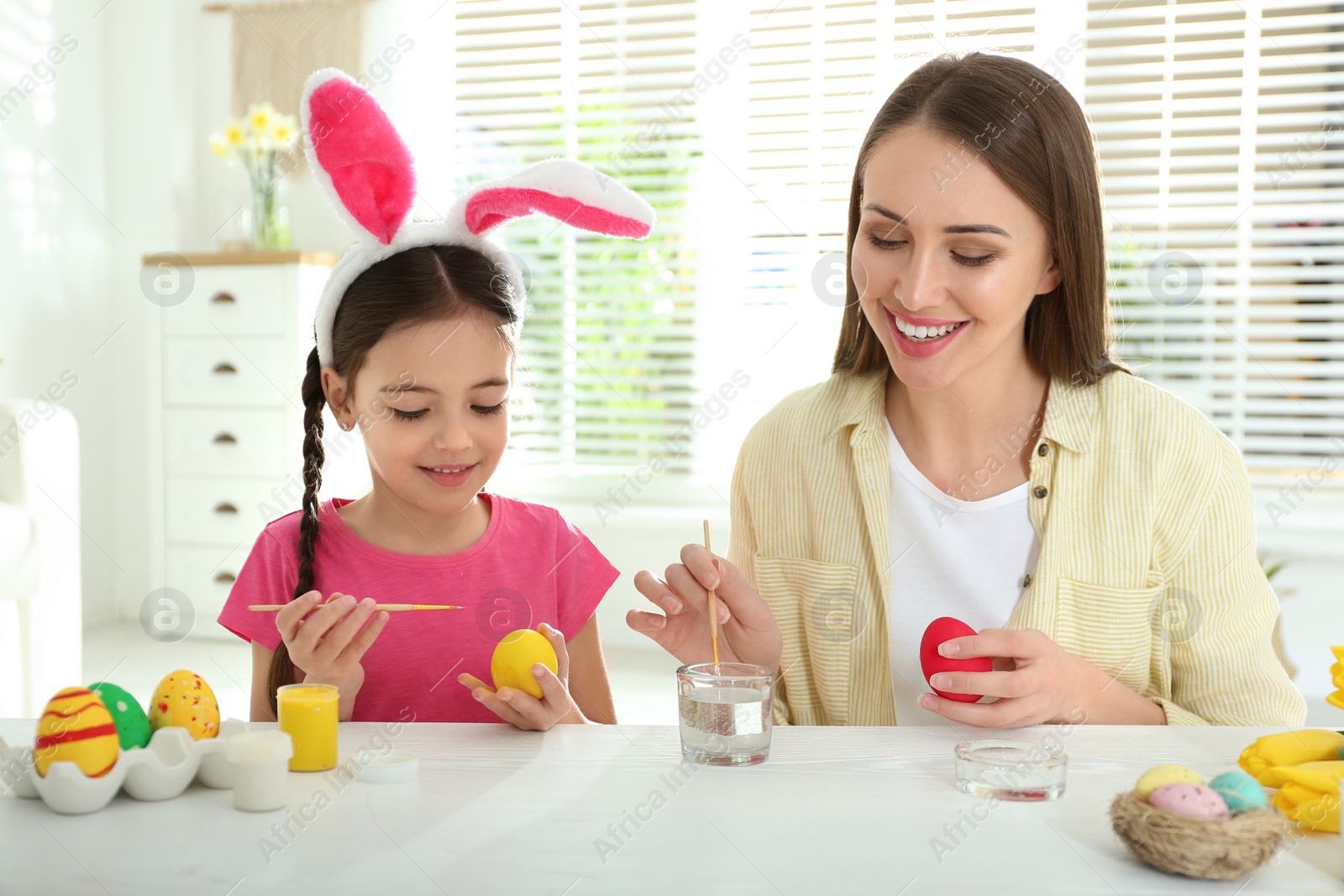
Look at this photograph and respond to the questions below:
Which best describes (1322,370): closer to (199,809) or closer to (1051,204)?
(1051,204)

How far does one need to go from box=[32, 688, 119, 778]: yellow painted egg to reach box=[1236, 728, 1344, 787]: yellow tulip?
81 centimetres

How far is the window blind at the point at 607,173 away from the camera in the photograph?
406cm

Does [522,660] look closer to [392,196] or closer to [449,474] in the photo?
[449,474]

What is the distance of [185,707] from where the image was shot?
85cm

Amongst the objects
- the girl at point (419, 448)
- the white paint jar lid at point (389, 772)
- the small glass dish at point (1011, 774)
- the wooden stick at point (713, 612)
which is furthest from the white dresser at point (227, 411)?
the small glass dish at point (1011, 774)

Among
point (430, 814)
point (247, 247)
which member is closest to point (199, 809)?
point (430, 814)

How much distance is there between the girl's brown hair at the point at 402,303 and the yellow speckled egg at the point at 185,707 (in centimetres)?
43

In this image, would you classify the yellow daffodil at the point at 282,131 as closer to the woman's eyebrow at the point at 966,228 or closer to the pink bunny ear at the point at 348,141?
the pink bunny ear at the point at 348,141

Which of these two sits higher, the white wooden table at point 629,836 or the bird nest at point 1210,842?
the bird nest at point 1210,842

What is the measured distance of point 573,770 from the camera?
87cm

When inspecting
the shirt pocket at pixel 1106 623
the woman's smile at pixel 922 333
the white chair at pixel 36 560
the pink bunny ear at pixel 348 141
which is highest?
the pink bunny ear at pixel 348 141

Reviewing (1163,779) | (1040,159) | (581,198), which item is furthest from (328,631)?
(1040,159)

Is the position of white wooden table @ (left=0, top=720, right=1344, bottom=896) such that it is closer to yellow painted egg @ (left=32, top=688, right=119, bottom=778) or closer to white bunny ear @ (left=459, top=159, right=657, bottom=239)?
yellow painted egg @ (left=32, top=688, right=119, bottom=778)

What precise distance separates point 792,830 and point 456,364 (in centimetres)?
74
